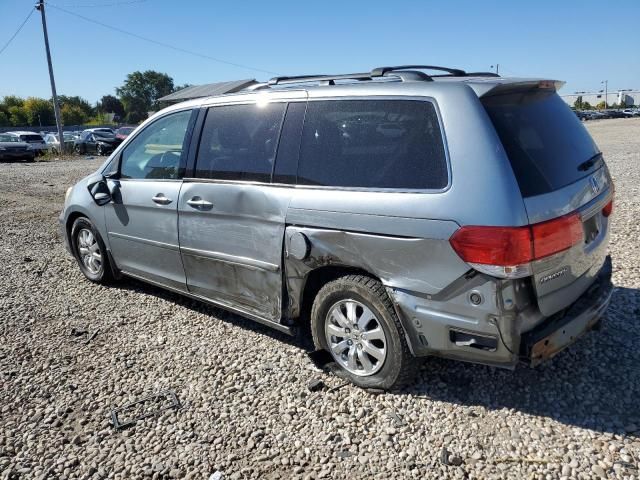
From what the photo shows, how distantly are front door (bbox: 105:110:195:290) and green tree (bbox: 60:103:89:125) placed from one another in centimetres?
9019

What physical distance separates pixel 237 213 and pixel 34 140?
29191 mm

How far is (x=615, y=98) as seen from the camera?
12688cm

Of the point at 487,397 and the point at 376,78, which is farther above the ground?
the point at 376,78

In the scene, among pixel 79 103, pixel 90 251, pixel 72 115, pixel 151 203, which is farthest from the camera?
pixel 79 103

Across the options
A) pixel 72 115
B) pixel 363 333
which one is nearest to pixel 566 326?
pixel 363 333

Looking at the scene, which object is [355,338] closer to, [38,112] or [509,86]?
[509,86]

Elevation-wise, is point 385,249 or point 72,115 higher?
point 72,115

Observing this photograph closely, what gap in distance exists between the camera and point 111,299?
514 centimetres

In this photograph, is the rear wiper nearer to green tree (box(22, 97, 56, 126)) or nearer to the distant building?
green tree (box(22, 97, 56, 126))

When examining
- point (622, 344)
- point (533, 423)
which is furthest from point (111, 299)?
point (622, 344)

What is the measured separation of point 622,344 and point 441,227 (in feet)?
6.53

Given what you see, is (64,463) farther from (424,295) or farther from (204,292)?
(424,295)

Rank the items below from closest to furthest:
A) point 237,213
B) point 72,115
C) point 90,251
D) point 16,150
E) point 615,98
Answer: point 237,213 → point 90,251 → point 16,150 → point 72,115 → point 615,98

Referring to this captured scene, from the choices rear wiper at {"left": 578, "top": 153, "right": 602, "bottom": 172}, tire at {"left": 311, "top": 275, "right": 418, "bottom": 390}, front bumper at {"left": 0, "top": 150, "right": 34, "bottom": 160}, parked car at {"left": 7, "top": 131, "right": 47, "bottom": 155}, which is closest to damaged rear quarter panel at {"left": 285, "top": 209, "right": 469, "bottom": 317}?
tire at {"left": 311, "top": 275, "right": 418, "bottom": 390}
